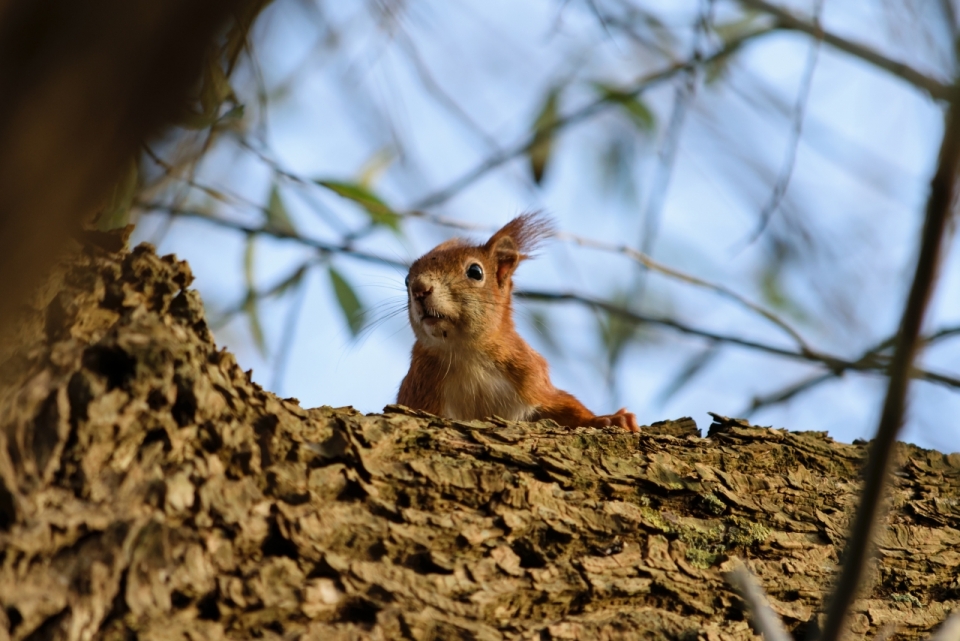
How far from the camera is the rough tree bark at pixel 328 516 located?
1.26 m

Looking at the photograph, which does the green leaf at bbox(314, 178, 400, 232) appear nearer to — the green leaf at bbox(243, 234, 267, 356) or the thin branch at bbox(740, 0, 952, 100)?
the green leaf at bbox(243, 234, 267, 356)

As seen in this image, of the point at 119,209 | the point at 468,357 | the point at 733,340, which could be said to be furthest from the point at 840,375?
the point at 119,209

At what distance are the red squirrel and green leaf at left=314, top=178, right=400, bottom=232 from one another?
339 mm

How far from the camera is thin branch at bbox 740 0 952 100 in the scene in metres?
1.74

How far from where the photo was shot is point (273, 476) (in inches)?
58.1

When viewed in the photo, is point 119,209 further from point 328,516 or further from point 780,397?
point 780,397

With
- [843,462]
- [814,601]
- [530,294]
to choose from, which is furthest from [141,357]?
[530,294]

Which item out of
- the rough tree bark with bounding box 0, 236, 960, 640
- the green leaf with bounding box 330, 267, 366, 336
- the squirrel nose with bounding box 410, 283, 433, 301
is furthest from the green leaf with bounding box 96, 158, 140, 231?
the squirrel nose with bounding box 410, 283, 433, 301

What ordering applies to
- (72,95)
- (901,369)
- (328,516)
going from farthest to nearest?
(328,516) < (901,369) < (72,95)

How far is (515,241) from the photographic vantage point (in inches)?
161

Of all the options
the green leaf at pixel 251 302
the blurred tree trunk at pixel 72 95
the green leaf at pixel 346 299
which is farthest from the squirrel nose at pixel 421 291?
the blurred tree trunk at pixel 72 95

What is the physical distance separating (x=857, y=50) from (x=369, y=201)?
152 centimetres

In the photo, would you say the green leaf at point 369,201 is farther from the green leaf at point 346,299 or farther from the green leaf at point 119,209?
the green leaf at point 119,209

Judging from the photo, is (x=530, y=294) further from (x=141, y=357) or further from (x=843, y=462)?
(x=141, y=357)
